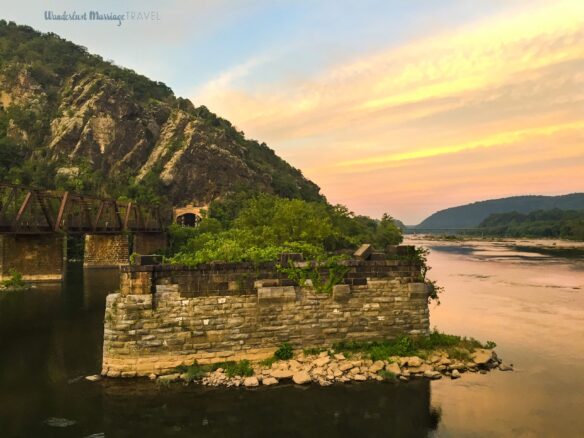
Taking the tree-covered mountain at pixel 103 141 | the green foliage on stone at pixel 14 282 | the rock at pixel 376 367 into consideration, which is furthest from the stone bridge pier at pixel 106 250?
the rock at pixel 376 367

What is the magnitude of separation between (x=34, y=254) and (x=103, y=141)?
5704cm

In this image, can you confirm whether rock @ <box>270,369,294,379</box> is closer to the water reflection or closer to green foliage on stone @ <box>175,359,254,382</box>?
the water reflection

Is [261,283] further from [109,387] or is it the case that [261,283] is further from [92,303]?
[92,303]

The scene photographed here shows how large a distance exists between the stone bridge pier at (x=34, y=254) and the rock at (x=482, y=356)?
3729 cm

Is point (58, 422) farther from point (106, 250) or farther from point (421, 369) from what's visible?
point (106, 250)

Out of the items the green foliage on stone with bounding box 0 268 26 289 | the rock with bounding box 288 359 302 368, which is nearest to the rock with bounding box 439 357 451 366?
the rock with bounding box 288 359 302 368

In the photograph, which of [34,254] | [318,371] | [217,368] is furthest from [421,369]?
[34,254]

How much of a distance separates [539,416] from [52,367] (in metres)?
18.1

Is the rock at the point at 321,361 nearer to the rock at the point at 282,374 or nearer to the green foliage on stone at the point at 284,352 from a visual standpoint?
the green foliage on stone at the point at 284,352

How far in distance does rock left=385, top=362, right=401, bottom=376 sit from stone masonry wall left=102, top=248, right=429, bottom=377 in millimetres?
1481

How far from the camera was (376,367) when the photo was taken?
16078 millimetres

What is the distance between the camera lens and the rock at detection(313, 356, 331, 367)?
16.0m

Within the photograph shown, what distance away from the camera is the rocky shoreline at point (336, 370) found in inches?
601

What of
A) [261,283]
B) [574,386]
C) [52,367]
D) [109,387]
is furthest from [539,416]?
[52,367]
